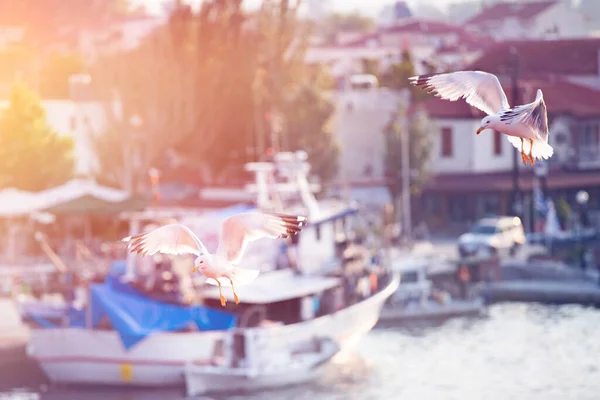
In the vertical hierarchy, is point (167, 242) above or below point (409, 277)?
above

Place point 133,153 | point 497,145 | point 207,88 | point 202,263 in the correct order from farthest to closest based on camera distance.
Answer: point 497,145 → point 207,88 → point 133,153 → point 202,263

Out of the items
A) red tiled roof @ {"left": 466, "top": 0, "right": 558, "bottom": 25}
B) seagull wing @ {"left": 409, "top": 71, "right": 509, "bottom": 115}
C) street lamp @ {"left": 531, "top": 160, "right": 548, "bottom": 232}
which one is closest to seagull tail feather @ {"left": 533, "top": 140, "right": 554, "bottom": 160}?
seagull wing @ {"left": 409, "top": 71, "right": 509, "bottom": 115}

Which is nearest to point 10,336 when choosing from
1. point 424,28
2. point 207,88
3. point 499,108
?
point 207,88

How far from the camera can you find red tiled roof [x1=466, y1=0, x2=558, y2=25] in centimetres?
9285

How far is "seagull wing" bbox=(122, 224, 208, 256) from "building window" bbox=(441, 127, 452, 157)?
48041 mm

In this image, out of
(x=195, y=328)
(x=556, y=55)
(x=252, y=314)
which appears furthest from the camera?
(x=556, y=55)

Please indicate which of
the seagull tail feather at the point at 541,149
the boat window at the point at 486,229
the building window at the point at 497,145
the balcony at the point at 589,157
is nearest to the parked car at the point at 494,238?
the boat window at the point at 486,229

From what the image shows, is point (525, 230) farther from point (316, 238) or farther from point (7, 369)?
point (7, 369)

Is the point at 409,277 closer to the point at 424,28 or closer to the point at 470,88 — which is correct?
the point at 470,88

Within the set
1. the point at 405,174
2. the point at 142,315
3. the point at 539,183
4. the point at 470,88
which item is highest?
the point at 470,88

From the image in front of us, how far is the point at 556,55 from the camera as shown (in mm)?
71375

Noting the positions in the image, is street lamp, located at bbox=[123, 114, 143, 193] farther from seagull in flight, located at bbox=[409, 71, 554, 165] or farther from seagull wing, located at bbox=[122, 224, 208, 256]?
seagull in flight, located at bbox=[409, 71, 554, 165]

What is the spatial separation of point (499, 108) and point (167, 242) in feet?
11.1

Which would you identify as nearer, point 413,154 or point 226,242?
point 226,242
